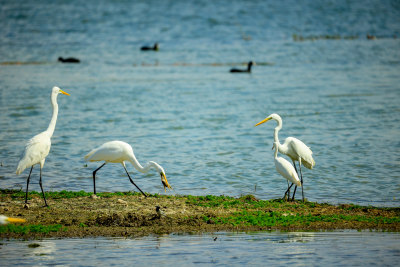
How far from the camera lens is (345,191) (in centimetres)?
1238

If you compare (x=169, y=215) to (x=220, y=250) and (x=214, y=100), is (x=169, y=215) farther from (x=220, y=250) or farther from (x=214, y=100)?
(x=214, y=100)

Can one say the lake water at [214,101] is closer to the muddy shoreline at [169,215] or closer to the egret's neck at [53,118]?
the muddy shoreline at [169,215]

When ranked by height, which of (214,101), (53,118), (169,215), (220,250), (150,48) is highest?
(150,48)

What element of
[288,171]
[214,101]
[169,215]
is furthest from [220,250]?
[214,101]

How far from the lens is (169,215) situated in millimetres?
9836

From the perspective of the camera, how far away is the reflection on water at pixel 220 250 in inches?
308

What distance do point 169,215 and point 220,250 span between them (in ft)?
5.93

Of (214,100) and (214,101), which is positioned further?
(214,100)

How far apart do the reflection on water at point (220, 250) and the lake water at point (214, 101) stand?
3031 mm

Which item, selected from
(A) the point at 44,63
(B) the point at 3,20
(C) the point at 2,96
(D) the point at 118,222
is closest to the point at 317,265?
(D) the point at 118,222

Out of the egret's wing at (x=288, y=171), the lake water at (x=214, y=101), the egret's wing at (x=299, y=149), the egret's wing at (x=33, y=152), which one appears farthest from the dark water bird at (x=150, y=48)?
the egret's wing at (x=33, y=152)

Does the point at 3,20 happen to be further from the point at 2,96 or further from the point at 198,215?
the point at 198,215

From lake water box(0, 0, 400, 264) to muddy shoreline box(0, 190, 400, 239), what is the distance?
1288 mm

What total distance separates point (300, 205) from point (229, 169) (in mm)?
3934
